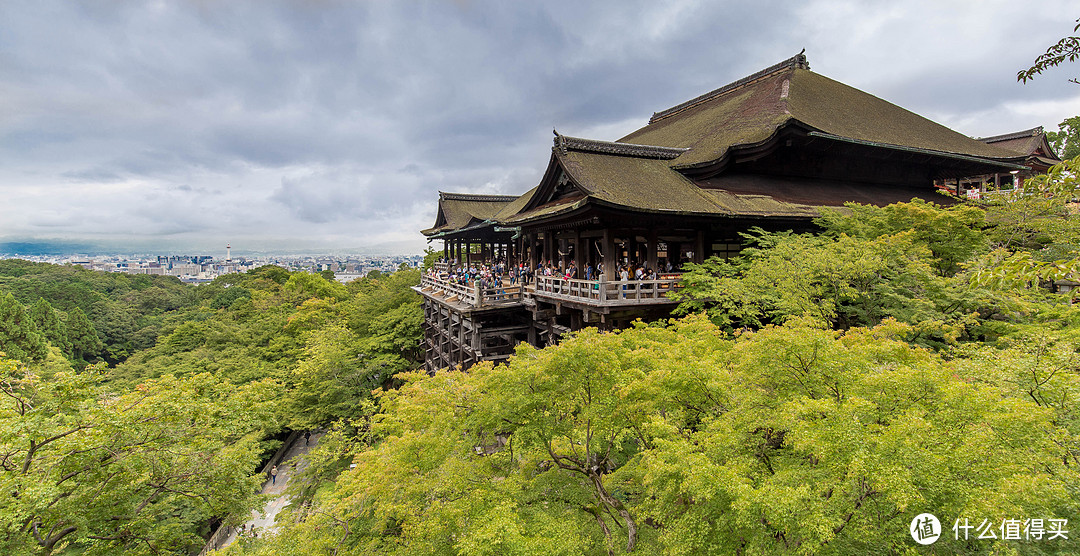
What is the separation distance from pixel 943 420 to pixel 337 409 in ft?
70.8

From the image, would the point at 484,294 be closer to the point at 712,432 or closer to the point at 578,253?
the point at 578,253

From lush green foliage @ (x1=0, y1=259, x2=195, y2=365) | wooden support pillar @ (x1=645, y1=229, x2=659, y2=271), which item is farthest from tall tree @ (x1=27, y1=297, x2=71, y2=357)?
wooden support pillar @ (x1=645, y1=229, x2=659, y2=271)

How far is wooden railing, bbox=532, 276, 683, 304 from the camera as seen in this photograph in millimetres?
12219

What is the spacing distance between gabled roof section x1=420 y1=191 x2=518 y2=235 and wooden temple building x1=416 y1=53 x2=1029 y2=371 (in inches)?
351

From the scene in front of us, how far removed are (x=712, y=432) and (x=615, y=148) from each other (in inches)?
506

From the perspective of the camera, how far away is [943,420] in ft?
15.3

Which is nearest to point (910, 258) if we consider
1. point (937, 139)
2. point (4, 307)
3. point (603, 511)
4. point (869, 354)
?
point (869, 354)

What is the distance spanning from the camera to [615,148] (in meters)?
16.6

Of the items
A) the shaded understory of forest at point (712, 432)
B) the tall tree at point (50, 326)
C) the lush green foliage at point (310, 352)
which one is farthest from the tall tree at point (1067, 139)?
the tall tree at point (50, 326)

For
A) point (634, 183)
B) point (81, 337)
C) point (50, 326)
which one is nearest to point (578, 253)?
point (634, 183)

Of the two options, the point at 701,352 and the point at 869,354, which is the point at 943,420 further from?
the point at 701,352

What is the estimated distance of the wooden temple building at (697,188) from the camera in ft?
44.4

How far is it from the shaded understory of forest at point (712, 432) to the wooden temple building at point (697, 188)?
1819 mm

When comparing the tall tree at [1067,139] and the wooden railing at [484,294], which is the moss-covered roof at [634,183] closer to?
the wooden railing at [484,294]
